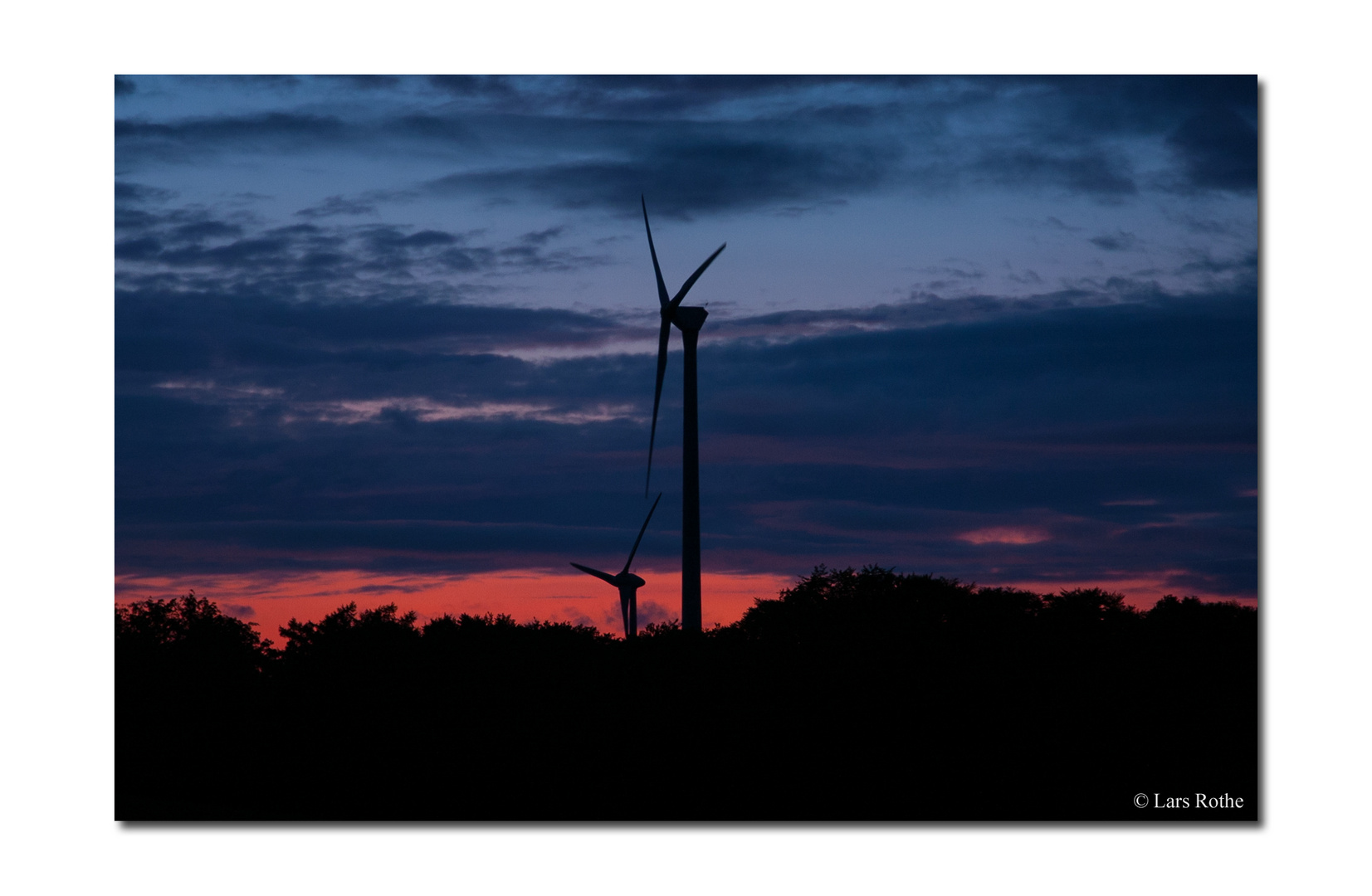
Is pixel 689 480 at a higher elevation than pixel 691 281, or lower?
A: lower

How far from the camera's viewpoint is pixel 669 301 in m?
35.0

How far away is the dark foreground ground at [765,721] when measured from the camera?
2033cm

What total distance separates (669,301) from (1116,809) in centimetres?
1930

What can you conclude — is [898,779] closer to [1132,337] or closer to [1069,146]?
[1132,337]

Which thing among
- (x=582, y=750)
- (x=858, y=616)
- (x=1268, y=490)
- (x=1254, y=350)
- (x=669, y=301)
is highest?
(x=669, y=301)

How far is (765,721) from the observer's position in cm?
2436

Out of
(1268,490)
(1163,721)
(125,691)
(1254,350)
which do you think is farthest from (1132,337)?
(125,691)

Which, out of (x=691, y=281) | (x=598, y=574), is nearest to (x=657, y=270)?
(x=691, y=281)

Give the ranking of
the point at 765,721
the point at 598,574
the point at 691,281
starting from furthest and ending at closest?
the point at 598,574 < the point at 691,281 < the point at 765,721

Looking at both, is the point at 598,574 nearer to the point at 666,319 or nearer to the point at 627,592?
the point at 627,592

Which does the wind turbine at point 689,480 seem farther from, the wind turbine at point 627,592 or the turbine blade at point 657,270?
the wind turbine at point 627,592

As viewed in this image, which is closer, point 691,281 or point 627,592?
point 691,281

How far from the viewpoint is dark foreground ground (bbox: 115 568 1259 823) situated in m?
20.3

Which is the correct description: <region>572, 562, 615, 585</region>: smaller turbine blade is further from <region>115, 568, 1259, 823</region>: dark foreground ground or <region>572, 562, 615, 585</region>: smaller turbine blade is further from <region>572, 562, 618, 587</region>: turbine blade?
<region>115, 568, 1259, 823</region>: dark foreground ground
